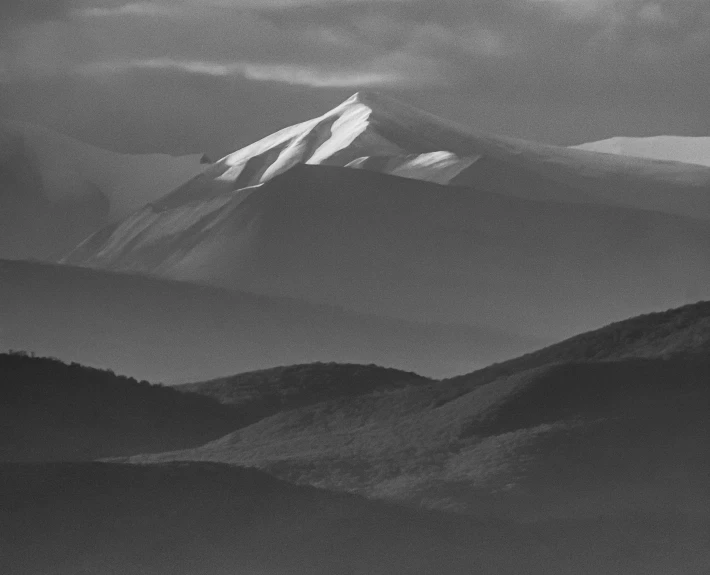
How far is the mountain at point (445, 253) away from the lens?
7675 cm

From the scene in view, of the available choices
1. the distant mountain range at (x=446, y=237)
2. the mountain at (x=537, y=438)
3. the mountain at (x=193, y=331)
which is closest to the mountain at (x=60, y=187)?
the distant mountain range at (x=446, y=237)

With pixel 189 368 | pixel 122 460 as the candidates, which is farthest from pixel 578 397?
pixel 189 368

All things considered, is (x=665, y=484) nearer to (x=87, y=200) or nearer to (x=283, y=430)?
(x=283, y=430)

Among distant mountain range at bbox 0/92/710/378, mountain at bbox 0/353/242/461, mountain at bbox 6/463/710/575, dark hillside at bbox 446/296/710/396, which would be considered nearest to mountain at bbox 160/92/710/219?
distant mountain range at bbox 0/92/710/378

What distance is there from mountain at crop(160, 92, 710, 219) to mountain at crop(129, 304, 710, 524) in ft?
205

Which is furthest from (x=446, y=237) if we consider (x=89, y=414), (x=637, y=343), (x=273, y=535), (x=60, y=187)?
(x=273, y=535)

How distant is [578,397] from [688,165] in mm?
80946

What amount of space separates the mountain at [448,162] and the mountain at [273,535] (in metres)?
70.3

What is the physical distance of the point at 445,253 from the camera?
78812 mm

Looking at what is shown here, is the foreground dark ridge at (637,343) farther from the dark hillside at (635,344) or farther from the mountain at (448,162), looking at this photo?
the mountain at (448,162)

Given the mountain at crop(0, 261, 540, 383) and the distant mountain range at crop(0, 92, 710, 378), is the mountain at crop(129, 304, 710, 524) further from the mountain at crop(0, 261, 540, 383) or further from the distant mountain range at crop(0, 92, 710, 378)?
the distant mountain range at crop(0, 92, 710, 378)

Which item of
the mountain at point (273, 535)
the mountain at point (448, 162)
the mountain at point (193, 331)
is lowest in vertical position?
the mountain at point (273, 535)

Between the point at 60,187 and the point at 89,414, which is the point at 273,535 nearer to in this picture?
the point at 89,414

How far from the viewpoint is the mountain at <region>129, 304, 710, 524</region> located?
22797mm
